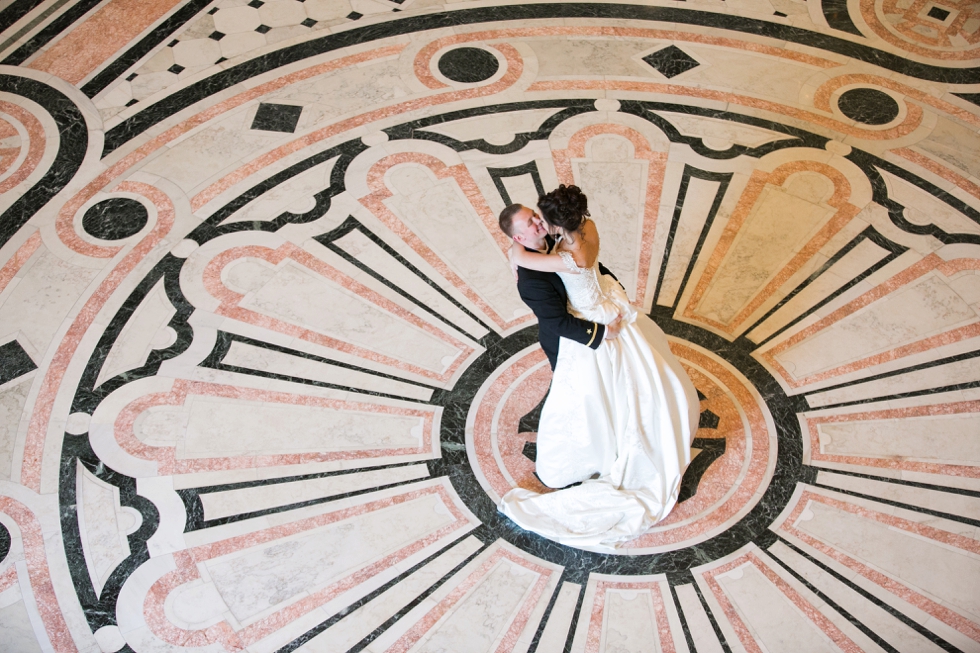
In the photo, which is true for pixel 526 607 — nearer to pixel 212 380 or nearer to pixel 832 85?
pixel 212 380

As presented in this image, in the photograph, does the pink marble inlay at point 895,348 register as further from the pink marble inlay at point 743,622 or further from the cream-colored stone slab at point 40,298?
the cream-colored stone slab at point 40,298

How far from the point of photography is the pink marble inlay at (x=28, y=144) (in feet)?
15.9

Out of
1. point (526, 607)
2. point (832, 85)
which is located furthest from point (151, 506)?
point (832, 85)

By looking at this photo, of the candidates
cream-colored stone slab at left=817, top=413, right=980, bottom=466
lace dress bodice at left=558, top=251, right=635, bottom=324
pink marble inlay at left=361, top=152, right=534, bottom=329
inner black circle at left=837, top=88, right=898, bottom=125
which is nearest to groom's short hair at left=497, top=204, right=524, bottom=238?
lace dress bodice at left=558, top=251, right=635, bottom=324

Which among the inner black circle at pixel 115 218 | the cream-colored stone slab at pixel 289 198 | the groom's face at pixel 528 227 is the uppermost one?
the cream-colored stone slab at pixel 289 198

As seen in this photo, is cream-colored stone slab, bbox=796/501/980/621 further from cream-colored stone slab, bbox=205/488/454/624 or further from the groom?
cream-colored stone slab, bbox=205/488/454/624

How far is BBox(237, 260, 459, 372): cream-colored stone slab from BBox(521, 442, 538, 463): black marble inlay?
1.82 feet

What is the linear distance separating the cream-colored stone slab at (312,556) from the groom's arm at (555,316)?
101 cm

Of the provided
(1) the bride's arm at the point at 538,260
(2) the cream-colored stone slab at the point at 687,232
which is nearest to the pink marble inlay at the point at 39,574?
(1) the bride's arm at the point at 538,260

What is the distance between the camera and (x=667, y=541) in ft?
11.7

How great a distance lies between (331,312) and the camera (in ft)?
14.0

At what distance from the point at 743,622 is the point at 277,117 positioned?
144 inches

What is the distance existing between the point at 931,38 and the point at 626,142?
7.48ft

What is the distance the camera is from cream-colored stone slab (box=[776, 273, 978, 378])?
4090mm
